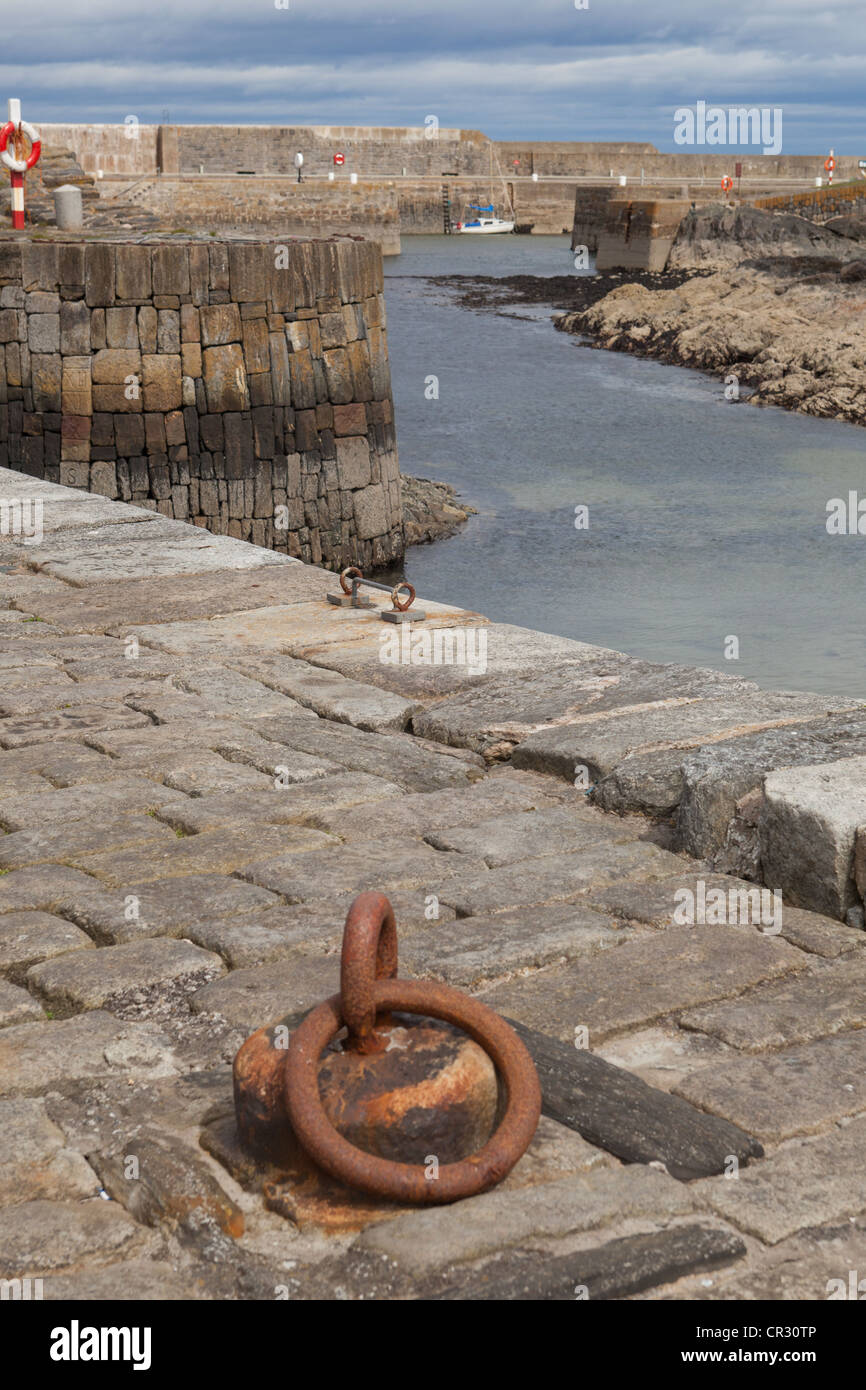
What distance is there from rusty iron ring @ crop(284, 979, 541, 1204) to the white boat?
223ft

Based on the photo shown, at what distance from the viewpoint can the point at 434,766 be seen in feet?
14.3

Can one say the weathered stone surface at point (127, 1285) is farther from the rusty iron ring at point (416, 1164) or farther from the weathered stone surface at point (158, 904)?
the weathered stone surface at point (158, 904)

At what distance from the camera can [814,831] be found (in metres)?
3.24

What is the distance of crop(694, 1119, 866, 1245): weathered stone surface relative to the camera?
2.18 m

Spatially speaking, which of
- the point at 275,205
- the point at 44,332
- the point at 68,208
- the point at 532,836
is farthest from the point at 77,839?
the point at 275,205

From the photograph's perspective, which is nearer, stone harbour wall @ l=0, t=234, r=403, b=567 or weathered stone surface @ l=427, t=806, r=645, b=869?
weathered stone surface @ l=427, t=806, r=645, b=869

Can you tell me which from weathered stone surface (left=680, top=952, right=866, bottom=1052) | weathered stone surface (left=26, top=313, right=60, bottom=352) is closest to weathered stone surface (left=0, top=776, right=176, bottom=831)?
weathered stone surface (left=680, top=952, right=866, bottom=1052)

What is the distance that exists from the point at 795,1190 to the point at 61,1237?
42.5 inches

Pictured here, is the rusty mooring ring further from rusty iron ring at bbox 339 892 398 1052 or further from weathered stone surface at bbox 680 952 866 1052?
weathered stone surface at bbox 680 952 866 1052

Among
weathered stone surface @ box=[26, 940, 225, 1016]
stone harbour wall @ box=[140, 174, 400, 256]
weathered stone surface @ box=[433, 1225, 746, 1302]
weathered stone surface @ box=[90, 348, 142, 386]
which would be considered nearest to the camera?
weathered stone surface @ box=[433, 1225, 746, 1302]

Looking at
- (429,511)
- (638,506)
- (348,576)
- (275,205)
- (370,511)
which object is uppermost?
(275,205)

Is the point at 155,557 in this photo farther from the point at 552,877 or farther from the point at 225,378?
the point at 225,378

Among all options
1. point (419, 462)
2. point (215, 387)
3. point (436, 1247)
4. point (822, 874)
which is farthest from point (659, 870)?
point (419, 462)

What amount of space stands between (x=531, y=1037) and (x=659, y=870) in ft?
3.52
